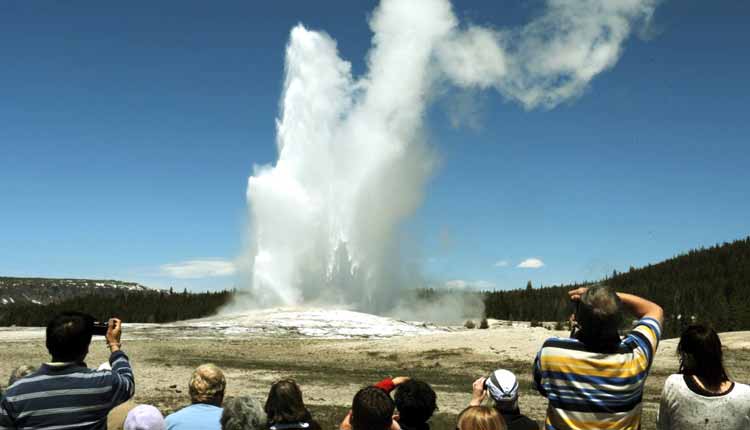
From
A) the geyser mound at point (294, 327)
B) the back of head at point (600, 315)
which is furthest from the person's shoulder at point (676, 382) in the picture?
the geyser mound at point (294, 327)

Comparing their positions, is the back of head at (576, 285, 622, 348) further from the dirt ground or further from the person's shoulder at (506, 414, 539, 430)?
the dirt ground

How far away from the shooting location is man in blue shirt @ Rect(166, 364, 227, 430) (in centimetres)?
450

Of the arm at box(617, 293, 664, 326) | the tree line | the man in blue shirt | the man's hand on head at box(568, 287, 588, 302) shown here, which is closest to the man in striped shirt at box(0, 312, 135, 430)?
the man in blue shirt

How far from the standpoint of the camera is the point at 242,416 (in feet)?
14.3

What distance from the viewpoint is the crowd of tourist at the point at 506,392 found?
3.51 metres

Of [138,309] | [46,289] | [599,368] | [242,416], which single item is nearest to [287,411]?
[242,416]

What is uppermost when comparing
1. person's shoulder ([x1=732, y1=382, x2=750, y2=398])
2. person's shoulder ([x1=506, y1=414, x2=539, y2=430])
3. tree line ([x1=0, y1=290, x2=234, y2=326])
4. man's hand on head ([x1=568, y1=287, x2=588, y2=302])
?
tree line ([x1=0, y1=290, x2=234, y2=326])

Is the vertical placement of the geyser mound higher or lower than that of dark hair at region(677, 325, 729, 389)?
higher

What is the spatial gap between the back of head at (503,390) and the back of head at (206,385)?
1847 millimetres

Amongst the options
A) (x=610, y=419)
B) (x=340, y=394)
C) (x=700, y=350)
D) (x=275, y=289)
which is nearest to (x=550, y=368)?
(x=610, y=419)

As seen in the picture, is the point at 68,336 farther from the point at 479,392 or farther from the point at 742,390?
the point at 742,390

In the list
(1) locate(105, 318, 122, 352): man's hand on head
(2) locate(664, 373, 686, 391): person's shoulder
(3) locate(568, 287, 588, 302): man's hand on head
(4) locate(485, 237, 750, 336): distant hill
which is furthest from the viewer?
(4) locate(485, 237, 750, 336): distant hill

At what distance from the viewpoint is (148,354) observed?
25078mm

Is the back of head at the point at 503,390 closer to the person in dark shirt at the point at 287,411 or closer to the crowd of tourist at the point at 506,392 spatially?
the crowd of tourist at the point at 506,392
